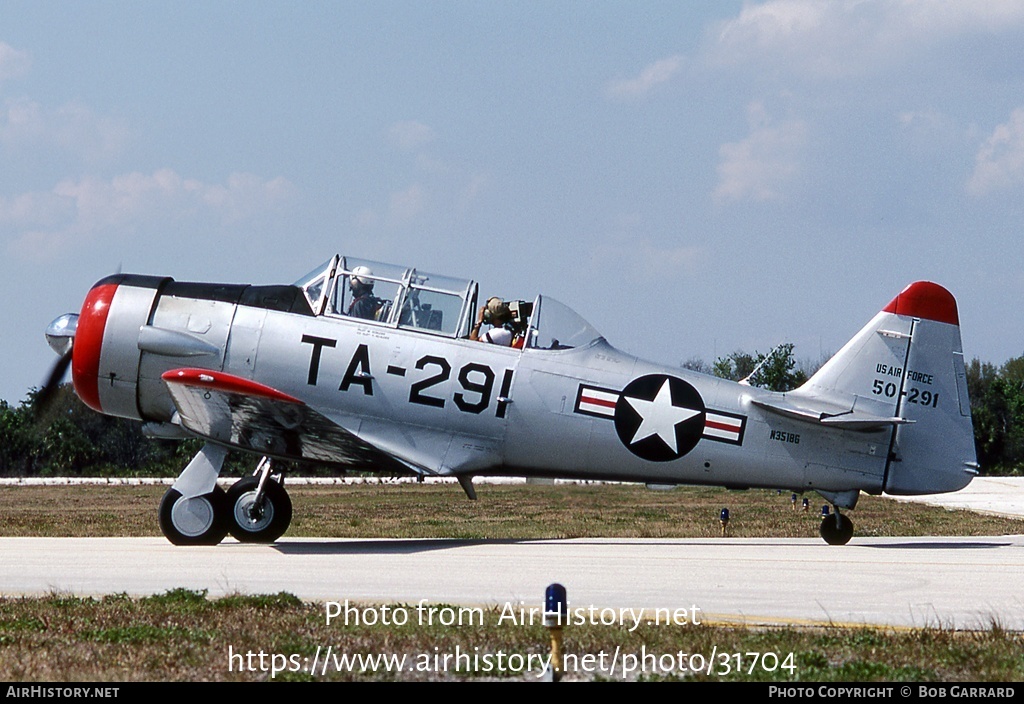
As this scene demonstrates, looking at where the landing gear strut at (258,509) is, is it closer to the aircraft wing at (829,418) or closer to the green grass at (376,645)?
the green grass at (376,645)

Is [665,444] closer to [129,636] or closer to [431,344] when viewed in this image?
[431,344]

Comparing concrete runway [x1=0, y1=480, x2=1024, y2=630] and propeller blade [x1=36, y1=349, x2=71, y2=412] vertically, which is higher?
propeller blade [x1=36, y1=349, x2=71, y2=412]

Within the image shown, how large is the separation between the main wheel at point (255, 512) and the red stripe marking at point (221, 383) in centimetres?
152

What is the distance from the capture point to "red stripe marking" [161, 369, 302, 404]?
1120cm

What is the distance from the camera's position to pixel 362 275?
42.0 ft

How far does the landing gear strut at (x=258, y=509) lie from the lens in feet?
40.8

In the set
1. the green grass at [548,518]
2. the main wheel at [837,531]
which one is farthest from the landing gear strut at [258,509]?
the main wheel at [837,531]

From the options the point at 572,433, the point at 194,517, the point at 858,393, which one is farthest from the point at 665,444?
the point at 194,517

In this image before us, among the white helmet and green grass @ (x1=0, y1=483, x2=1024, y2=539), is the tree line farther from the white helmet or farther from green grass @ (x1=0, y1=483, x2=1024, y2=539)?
the white helmet

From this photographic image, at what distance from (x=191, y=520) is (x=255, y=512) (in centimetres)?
67

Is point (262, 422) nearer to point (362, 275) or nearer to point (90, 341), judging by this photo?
point (362, 275)

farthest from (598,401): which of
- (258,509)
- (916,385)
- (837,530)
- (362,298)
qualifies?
(258,509)

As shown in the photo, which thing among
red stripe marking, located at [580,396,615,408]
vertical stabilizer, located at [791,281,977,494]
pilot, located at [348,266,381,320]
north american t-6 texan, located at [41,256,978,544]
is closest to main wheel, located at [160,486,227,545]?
north american t-6 texan, located at [41,256,978,544]

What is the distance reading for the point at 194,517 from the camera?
1222 centimetres
